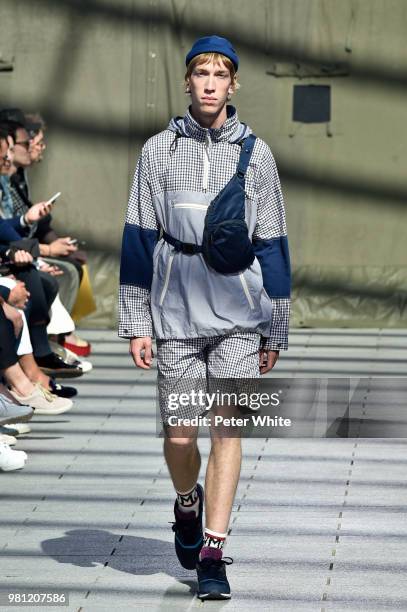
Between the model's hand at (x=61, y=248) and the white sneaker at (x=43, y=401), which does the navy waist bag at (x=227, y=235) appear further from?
the model's hand at (x=61, y=248)

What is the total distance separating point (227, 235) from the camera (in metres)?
4.84

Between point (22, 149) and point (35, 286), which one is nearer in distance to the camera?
point (35, 286)

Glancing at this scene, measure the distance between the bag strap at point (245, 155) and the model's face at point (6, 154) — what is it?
164 inches

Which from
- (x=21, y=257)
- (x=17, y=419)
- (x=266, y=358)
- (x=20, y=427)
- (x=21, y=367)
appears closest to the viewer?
(x=266, y=358)

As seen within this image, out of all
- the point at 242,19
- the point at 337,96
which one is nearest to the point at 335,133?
the point at 337,96

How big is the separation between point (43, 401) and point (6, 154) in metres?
1.66

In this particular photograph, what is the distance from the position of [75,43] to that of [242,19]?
1344mm

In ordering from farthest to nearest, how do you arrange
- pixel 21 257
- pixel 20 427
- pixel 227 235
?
pixel 21 257, pixel 20 427, pixel 227 235

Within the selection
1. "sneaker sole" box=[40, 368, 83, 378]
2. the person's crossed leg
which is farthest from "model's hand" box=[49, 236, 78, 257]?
the person's crossed leg

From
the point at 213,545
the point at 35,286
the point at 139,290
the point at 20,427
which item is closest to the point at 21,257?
the point at 35,286

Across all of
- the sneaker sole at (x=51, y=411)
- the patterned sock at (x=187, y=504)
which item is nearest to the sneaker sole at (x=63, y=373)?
the sneaker sole at (x=51, y=411)

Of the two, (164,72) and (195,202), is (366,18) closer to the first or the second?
(164,72)

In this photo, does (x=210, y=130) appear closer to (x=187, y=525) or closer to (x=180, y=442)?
(x=180, y=442)

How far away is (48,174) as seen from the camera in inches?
472
